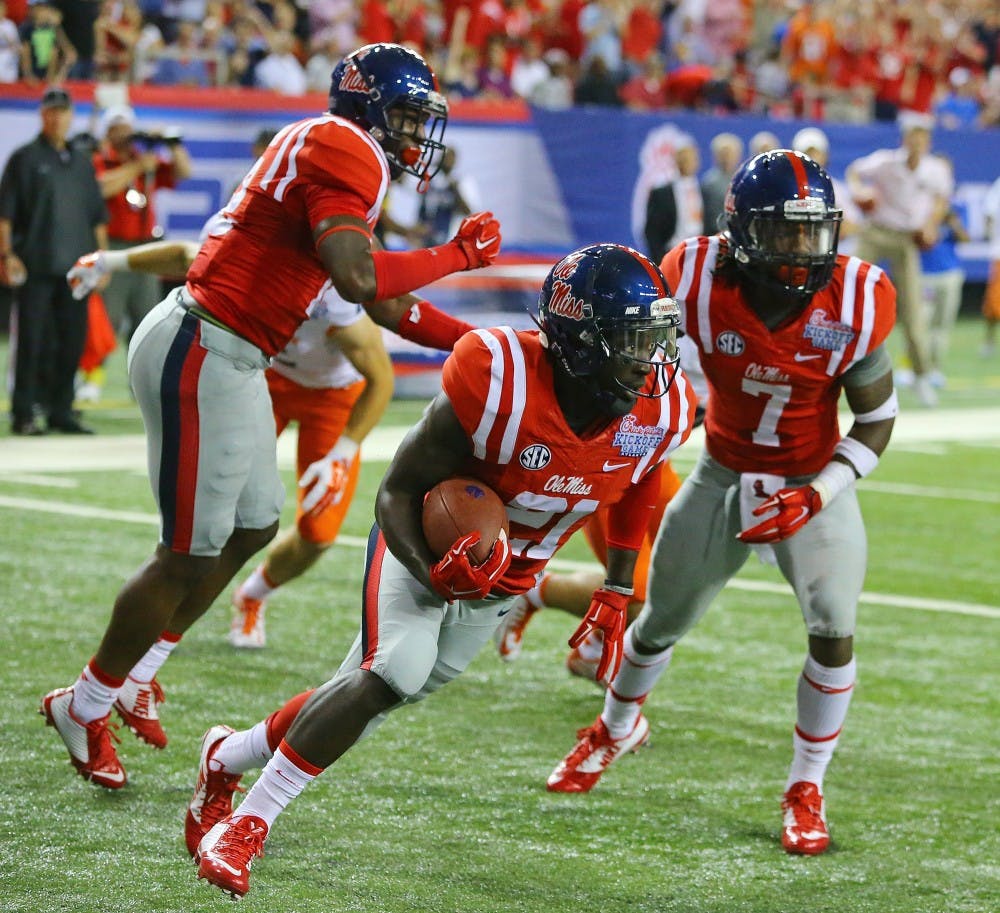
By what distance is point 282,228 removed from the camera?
4.44 metres

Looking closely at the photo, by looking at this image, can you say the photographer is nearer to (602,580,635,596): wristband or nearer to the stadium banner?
the stadium banner

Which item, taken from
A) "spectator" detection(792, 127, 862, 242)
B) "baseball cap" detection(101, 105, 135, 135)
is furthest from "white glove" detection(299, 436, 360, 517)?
"baseball cap" detection(101, 105, 135, 135)

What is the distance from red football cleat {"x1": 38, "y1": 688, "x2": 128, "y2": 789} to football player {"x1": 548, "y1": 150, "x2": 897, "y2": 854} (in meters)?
1.18

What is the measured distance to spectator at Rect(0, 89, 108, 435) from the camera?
403 inches

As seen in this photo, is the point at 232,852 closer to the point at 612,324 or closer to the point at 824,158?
the point at 612,324

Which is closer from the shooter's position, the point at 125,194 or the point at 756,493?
the point at 756,493

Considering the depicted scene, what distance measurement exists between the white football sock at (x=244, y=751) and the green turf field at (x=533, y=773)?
250 millimetres

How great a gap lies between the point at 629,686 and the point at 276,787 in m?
1.39

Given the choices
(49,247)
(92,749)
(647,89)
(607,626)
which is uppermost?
(607,626)

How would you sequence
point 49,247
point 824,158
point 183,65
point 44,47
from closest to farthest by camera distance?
point 49,247
point 44,47
point 824,158
point 183,65

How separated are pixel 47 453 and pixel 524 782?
5734 millimetres

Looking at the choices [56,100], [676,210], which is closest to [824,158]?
[676,210]

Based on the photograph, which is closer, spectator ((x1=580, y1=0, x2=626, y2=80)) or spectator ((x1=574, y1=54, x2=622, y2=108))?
spectator ((x1=574, y1=54, x2=622, y2=108))

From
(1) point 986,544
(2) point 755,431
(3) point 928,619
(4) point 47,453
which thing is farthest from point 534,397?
(4) point 47,453
